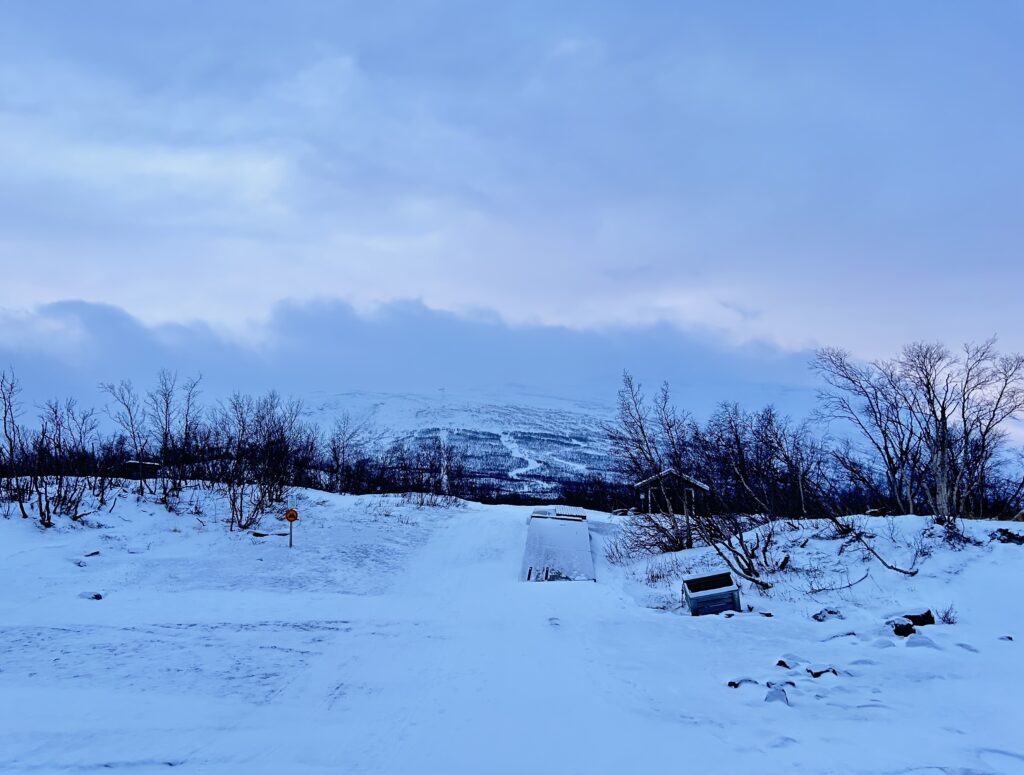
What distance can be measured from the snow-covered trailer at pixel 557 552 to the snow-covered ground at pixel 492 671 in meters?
3.69

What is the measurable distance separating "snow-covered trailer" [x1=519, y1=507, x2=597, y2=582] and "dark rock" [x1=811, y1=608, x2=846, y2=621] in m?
8.38

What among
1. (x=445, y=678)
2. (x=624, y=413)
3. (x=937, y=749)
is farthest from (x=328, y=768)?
(x=624, y=413)

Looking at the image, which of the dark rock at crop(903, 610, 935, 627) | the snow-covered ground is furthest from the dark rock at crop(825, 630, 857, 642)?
the dark rock at crop(903, 610, 935, 627)

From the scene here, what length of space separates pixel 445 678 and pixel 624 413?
16.3m

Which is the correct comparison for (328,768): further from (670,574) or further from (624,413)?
(624,413)

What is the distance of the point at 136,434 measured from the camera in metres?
28.8

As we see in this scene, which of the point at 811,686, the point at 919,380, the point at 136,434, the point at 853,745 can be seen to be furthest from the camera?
the point at 136,434

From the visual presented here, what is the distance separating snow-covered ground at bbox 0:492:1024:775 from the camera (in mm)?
5859

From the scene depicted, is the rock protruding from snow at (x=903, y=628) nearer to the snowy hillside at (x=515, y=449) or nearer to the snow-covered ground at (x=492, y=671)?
the snow-covered ground at (x=492, y=671)

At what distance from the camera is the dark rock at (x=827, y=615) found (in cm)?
1136

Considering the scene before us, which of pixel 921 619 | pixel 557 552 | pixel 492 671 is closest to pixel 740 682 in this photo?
pixel 492 671

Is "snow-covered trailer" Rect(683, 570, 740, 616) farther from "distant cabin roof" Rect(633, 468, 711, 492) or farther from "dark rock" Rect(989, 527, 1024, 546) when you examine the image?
"distant cabin roof" Rect(633, 468, 711, 492)

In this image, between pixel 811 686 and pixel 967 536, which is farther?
pixel 967 536

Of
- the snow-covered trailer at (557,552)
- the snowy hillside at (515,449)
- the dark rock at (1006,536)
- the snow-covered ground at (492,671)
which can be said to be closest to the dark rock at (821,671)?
the snow-covered ground at (492,671)
